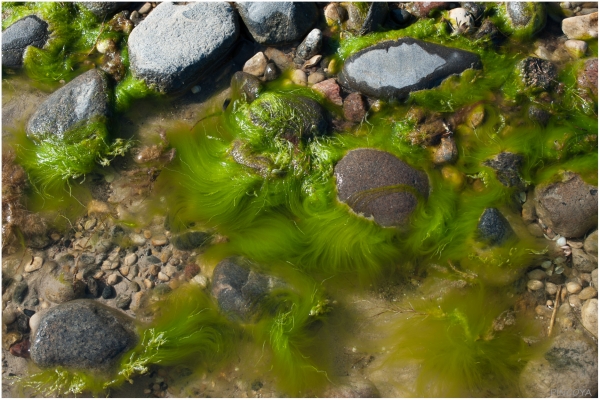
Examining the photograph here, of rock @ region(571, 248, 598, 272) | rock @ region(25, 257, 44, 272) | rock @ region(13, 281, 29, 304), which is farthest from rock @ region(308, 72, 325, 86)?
rock @ region(13, 281, 29, 304)

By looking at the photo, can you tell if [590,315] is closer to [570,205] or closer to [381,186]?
[570,205]

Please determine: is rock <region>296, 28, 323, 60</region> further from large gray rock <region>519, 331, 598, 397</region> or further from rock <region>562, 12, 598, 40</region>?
large gray rock <region>519, 331, 598, 397</region>

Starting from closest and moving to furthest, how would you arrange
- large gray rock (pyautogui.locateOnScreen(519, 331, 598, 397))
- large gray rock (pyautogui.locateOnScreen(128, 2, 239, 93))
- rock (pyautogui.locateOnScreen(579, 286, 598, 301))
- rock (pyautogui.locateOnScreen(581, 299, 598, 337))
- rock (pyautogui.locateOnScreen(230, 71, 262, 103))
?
1. large gray rock (pyautogui.locateOnScreen(519, 331, 598, 397))
2. rock (pyautogui.locateOnScreen(581, 299, 598, 337))
3. rock (pyautogui.locateOnScreen(579, 286, 598, 301))
4. large gray rock (pyautogui.locateOnScreen(128, 2, 239, 93))
5. rock (pyautogui.locateOnScreen(230, 71, 262, 103))

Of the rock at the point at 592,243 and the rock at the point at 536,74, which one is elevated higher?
the rock at the point at 536,74

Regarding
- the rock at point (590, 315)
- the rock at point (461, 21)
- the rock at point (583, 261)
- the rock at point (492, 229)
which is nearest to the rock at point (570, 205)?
the rock at point (583, 261)

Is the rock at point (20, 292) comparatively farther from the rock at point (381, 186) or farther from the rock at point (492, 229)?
the rock at point (492, 229)

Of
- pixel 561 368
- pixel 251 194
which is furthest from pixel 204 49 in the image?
pixel 561 368
